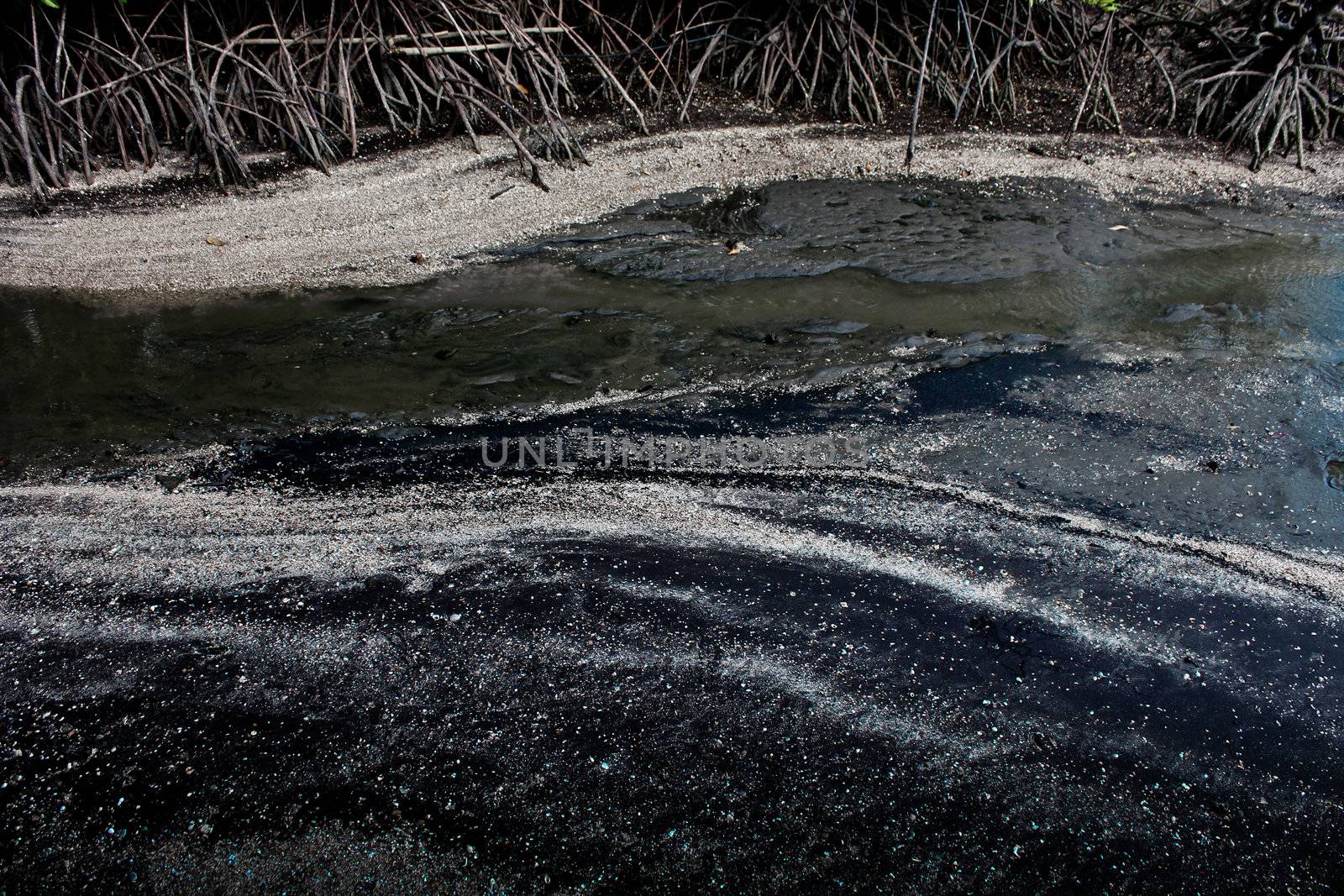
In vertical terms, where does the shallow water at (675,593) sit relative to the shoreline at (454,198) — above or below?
below

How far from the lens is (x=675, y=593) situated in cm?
248

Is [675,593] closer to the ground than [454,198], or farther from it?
closer to the ground

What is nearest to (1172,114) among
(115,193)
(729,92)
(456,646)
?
(729,92)

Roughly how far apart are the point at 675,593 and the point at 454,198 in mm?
3333

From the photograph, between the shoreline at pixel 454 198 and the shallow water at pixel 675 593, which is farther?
the shoreline at pixel 454 198

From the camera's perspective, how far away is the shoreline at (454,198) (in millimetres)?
4262

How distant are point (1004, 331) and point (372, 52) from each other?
4.40 m

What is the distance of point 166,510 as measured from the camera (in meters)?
2.70

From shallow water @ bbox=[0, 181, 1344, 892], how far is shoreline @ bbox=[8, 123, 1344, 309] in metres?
0.36

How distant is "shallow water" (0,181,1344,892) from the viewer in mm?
1881

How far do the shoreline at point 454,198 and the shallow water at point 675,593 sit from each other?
0.36 metres

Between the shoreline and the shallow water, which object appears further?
the shoreline

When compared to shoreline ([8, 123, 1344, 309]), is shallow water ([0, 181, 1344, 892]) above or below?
below

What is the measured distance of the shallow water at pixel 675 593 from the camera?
1.88 m
